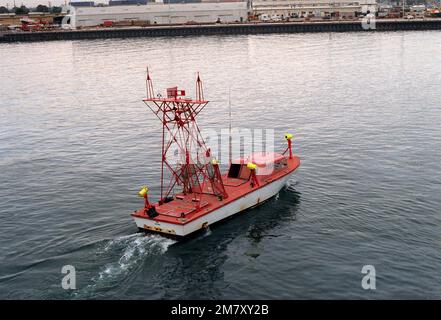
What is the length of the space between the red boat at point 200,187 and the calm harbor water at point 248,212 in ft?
4.38

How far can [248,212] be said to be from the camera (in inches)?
1630

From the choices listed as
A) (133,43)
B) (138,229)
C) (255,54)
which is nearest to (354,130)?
(138,229)

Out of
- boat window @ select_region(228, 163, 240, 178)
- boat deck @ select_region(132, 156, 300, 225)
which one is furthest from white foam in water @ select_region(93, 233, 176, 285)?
boat window @ select_region(228, 163, 240, 178)

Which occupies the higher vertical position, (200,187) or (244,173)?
(244,173)

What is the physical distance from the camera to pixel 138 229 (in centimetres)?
3738

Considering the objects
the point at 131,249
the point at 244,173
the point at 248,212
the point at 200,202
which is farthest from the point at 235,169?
the point at 131,249

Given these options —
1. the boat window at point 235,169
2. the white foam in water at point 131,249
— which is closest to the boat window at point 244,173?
the boat window at point 235,169

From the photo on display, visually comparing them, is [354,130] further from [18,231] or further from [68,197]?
[18,231]

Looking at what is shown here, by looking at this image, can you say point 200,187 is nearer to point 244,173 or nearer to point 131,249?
point 244,173

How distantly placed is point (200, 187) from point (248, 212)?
4.97 metres

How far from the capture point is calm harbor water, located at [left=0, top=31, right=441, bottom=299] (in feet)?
103

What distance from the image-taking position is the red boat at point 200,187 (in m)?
35.7

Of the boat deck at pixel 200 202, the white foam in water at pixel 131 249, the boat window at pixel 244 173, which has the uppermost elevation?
the boat window at pixel 244 173

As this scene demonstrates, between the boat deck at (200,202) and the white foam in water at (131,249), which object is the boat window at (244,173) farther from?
the white foam in water at (131,249)
